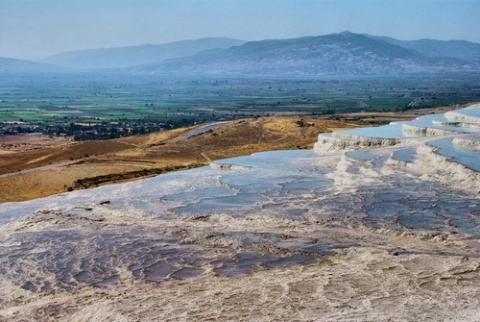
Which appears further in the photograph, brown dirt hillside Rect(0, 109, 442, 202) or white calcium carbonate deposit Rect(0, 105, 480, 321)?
brown dirt hillside Rect(0, 109, 442, 202)

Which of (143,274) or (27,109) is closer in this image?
(143,274)

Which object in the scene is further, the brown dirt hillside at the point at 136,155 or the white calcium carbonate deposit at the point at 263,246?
the brown dirt hillside at the point at 136,155

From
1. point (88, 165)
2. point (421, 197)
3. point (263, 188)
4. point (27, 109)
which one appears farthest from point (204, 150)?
point (27, 109)

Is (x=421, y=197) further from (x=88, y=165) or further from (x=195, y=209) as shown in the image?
(x=88, y=165)

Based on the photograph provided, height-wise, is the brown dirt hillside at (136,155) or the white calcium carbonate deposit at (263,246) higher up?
the white calcium carbonate deposit at (263,246)

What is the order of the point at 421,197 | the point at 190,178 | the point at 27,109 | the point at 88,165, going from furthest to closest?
the point at 27,109, the point at 88,165, the point at 190,178, the point at 421,197
